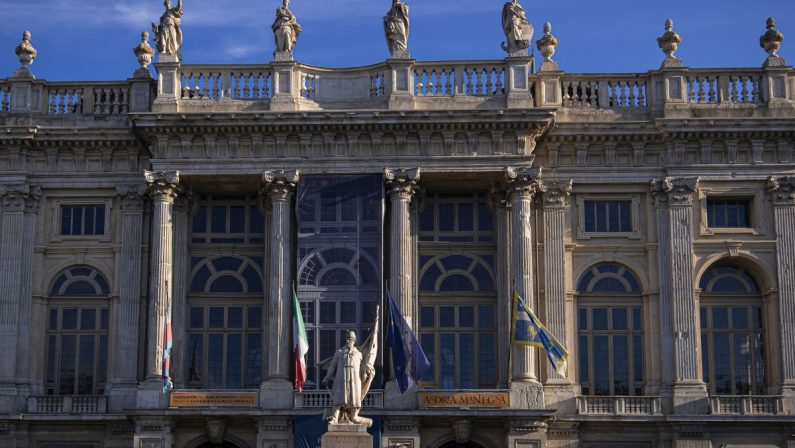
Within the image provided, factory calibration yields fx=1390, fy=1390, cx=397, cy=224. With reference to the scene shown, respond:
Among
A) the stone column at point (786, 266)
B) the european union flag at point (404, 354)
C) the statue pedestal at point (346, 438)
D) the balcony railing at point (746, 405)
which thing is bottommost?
the statue pedestal at point (346, 438)

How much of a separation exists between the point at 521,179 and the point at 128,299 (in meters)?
11.5

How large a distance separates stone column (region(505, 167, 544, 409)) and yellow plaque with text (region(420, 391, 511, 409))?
27cm

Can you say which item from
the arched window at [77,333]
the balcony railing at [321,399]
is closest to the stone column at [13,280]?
the arched window at [77,333]

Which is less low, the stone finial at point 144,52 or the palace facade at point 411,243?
the stone finial at point 144,52

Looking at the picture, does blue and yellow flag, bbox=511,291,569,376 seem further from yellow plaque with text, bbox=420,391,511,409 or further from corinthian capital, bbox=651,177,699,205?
corinthian capital, bbox=651,177,699,205

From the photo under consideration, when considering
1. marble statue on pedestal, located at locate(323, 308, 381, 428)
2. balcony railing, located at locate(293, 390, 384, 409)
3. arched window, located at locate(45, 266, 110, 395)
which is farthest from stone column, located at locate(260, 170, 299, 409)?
marble statue on pedestal, located at locate(323, 308, 381, 428)

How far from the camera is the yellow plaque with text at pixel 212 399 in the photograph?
37.0 metres

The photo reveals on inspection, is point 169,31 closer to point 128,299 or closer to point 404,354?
point 128,299

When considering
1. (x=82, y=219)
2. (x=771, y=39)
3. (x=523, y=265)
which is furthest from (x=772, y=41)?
(x=82, y=219)

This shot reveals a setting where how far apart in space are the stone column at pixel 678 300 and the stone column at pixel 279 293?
10275mm

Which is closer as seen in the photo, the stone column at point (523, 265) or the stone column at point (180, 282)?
the stone column at point (523, 265)

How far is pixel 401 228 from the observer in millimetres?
38281

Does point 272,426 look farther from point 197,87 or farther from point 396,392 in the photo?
point 197,87

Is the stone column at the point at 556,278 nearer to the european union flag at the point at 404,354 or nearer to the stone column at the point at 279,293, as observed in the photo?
the european union flag at the point at 404,354
